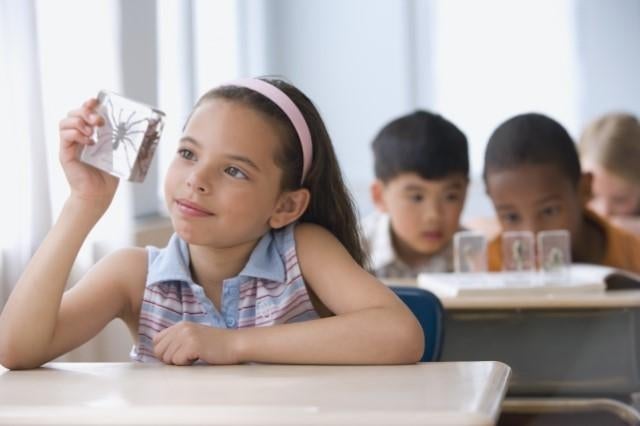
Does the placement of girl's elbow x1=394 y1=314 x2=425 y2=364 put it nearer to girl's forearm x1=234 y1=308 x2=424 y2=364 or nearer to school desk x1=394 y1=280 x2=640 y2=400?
girl's forearm x1=234 y1=308 x2=424 y2=364

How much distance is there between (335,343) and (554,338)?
1.35 m

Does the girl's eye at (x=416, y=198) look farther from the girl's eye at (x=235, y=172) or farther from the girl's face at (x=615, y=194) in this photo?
the girl's eye at (x=235, y=172)

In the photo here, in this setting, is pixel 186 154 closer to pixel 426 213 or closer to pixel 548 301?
pixel 548 301

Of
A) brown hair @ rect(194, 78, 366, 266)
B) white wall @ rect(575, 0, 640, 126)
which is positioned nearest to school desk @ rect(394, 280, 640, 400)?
brown hair @ rect(194, 78, 366, 266)

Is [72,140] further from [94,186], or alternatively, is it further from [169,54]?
[169,54]

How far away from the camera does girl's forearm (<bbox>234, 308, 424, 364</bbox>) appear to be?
1311 mm

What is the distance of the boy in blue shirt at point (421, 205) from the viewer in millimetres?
2914

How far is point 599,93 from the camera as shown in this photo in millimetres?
4047

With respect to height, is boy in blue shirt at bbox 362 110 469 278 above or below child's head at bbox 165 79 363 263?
below

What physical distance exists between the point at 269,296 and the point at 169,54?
223 cm

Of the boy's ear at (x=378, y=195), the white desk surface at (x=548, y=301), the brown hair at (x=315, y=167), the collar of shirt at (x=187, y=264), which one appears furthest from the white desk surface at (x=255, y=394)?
the boy's ear at (x=378, y=195)

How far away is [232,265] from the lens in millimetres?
1570

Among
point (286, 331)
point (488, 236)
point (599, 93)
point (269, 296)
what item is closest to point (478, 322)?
point (488, 236)

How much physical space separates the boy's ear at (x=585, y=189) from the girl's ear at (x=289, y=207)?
155 cm
